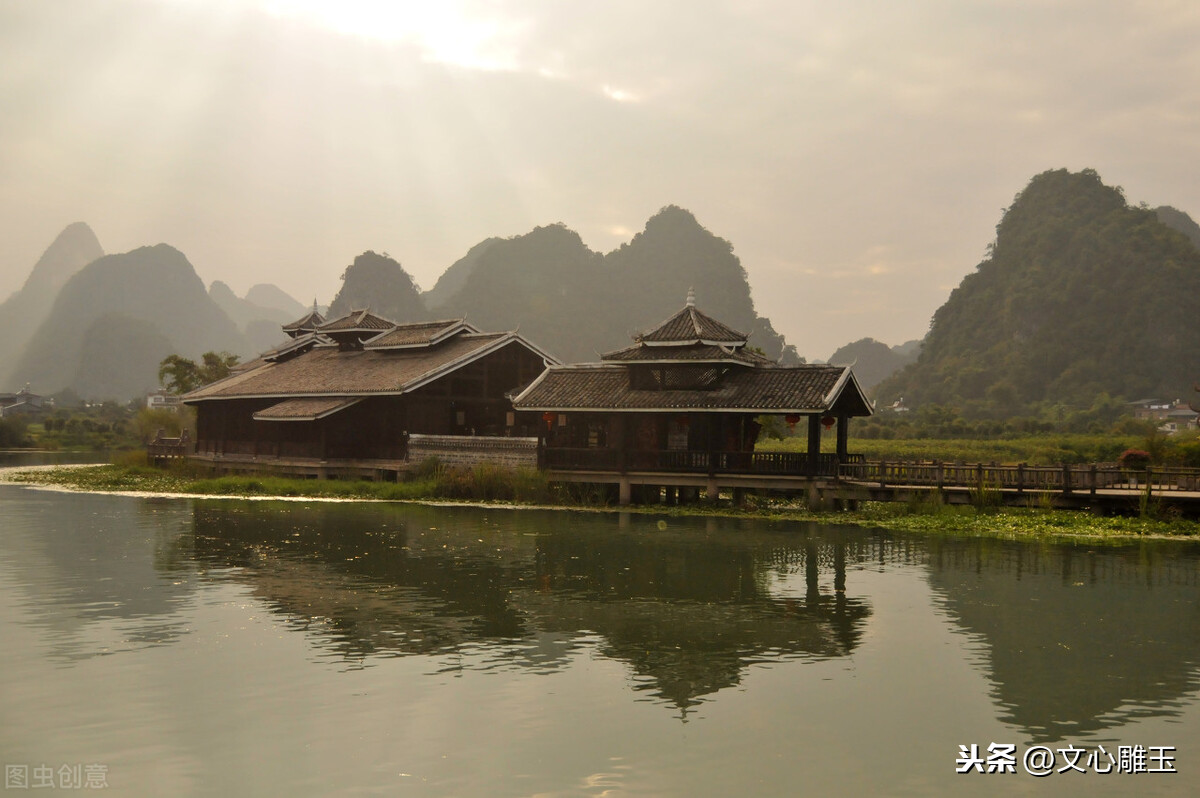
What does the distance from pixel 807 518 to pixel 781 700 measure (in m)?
18.2

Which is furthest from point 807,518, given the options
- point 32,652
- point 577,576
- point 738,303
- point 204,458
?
point 738,303

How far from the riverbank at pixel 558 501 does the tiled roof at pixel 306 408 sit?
7.68ft

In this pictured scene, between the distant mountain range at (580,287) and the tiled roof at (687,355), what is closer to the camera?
the tiled roof at (687,355)

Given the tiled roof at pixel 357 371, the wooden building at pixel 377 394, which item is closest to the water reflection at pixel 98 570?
the wooden building at pixel 377 394

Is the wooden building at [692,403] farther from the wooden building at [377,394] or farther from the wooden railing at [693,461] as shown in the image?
the wooden building at [377,394]

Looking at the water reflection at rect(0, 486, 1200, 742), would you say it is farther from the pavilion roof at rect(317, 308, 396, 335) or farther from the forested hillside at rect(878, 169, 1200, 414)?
the forested hillside at rect(878, 169, 1200, 414)

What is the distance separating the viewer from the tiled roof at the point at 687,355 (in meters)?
32.0

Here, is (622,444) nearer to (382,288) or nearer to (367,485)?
(367,485)

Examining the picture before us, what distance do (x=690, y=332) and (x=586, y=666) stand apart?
20766 millimetres

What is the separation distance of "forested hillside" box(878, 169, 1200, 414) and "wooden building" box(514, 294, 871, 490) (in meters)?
78.2

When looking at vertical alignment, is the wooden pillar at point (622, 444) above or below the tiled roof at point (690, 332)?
below

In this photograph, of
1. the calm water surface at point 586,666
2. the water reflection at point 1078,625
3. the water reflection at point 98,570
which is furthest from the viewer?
the water reflection at point 98,570

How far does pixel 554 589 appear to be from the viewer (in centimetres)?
1822

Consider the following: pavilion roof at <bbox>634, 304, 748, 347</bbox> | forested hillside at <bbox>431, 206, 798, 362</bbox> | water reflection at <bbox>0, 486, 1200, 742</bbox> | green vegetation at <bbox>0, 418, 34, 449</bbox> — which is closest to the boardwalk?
water reflection at <bbox>0, 486, 1200, 742</bbox>
